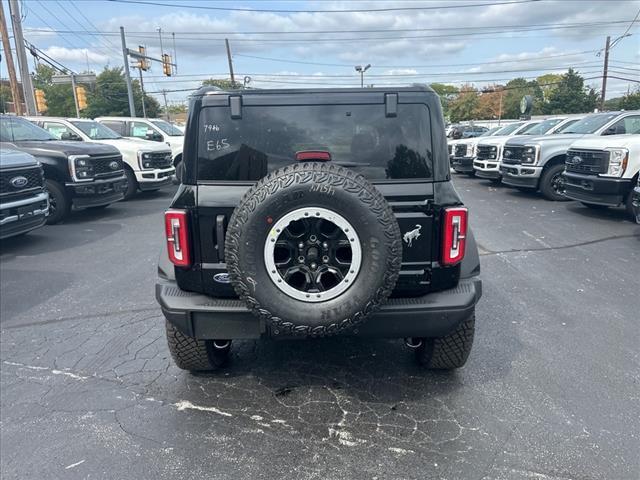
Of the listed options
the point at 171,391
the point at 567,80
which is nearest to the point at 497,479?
the point at 171,391

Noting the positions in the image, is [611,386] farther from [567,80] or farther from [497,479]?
[567,80]

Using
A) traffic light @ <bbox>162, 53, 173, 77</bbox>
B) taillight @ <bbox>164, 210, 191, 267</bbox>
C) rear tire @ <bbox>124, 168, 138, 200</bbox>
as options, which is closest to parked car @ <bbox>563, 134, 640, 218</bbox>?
taillight @ <bbox>164, 210, 191, 267</bbox>

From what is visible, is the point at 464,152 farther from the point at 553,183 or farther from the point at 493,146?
the point at 553,183

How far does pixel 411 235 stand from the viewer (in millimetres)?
2748

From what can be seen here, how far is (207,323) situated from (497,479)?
5.80 feet

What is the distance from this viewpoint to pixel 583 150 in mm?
8375

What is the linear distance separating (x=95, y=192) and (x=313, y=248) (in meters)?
7.72

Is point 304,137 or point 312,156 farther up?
point 304,137

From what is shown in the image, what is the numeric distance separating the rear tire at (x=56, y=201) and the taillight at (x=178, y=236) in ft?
23.0

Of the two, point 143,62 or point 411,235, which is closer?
point 411,235

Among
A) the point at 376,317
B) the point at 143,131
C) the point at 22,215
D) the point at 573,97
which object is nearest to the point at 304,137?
the point at 376,317

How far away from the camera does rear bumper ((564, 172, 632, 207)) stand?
7734 millimetres

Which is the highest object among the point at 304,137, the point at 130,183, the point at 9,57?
the point at 9,57

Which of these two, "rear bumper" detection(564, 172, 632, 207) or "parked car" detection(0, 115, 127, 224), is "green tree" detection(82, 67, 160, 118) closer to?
"parked car" detection(0, 115, 127, 224)
